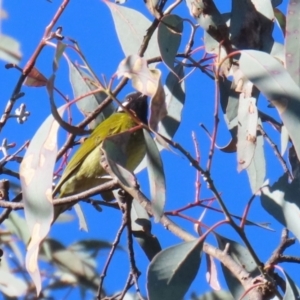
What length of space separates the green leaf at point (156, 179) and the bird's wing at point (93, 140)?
715 mm

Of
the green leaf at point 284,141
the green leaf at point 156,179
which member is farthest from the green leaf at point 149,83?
the green leaf at point 284,141

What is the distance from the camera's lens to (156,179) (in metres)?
1.64

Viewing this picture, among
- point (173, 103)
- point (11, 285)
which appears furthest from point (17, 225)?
point (173, 103)

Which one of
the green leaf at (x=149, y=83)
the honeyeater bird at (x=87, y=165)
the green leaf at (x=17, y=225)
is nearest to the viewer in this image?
the green leaf at (x=149, y=83)

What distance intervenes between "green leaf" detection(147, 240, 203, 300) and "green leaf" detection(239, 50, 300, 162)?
30cm

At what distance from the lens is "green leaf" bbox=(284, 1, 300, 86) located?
5.39ft

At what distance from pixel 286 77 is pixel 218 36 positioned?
0.32m

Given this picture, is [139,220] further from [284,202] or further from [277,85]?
[277,85]

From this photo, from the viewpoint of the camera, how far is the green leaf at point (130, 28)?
83.2 inches

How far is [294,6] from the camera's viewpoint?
5.66 feet

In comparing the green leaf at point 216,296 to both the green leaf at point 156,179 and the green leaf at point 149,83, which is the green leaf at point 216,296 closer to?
the green leaf at point 156,179

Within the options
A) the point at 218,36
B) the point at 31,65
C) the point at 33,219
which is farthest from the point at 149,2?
the point at 33,219

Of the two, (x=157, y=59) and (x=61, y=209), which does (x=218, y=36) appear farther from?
(x=61, y=209)

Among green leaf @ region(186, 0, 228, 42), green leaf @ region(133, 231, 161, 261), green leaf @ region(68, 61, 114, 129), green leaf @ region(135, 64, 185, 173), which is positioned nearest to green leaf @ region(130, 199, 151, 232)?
green leaf @ region(133, 231, 161, 261)
